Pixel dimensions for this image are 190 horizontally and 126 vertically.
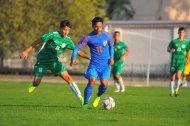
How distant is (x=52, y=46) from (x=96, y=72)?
165cm

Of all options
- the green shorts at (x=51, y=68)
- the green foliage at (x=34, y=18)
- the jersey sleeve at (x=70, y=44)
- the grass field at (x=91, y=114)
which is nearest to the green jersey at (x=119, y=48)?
the grass field at (x=91, y=114)

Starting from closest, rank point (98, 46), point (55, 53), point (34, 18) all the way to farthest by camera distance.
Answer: point (98, 46)
point (55, 53)
point (34, 18)

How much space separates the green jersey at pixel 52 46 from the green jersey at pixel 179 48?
6874 millimetres

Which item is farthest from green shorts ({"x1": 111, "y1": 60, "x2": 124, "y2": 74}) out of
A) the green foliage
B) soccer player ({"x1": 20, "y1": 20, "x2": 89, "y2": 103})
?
the green foliage

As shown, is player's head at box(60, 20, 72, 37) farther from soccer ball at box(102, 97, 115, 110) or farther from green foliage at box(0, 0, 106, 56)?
green foliage at box(0, 0, 106, 56)

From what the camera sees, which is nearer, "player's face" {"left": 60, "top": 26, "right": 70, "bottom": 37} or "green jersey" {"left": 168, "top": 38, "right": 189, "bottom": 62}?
"player's face" {"left": 60, "top": 26, "right": 70, "bottom": 37}

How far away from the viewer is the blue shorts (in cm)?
1777

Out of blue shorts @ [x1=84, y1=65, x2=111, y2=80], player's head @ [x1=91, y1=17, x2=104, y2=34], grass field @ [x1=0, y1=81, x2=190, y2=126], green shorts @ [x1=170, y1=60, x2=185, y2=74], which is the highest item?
player's head @ [x1=91, y1=17, x2=104, y2=34]

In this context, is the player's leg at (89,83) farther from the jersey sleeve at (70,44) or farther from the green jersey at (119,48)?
the green jersey at (119,48)

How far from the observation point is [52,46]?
61.7 ft

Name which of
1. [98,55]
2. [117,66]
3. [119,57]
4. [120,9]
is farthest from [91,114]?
[120,9]

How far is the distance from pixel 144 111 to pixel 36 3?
29.2 meters

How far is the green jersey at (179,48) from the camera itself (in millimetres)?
24750

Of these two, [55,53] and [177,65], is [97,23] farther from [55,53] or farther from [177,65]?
[177,65]
